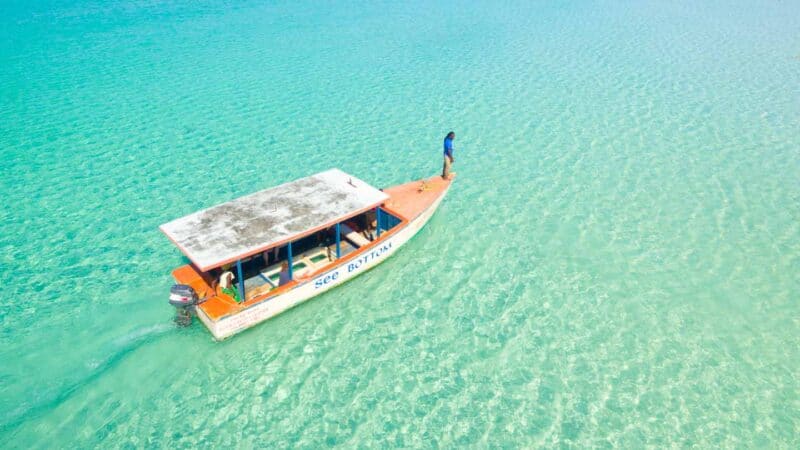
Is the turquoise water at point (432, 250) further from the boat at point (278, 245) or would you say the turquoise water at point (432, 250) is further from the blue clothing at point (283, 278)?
the blue clothing at point (283, 278)

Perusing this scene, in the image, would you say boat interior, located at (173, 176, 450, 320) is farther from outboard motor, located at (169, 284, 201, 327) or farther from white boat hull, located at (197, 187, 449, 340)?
outboard motor, located at (169, 284, 201, 327)

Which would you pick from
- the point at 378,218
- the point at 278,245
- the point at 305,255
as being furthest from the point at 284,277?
the point at 378,218

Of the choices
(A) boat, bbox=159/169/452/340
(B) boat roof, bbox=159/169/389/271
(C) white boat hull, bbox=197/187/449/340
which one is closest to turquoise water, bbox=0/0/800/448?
(C) white boat hull, bbox=197/187/449/340

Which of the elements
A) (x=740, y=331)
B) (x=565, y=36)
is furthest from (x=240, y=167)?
(x=565, y=36)

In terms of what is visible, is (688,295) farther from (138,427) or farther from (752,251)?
(138,427)

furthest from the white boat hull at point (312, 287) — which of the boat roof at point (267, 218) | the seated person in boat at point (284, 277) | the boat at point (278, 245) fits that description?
the boat roof at point (267, 218)

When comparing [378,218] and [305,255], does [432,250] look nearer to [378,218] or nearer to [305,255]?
[378,218]
